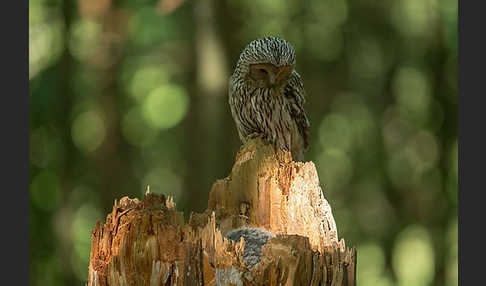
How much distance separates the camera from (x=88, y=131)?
3699 mm

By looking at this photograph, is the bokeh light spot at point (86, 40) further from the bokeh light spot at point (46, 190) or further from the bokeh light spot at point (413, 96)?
the bokeh light spot at point (413, 96)

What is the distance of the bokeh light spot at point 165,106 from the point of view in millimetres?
3678

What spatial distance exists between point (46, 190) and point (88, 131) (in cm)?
45

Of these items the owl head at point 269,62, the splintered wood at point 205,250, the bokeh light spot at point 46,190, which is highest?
the owl head at point 269,62

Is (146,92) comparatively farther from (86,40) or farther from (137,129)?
(86,40)

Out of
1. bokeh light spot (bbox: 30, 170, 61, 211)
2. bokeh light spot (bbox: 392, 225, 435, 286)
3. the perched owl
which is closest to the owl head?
the perched owl

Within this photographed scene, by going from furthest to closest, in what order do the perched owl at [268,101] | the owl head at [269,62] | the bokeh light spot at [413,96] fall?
the bokeh light spot at [413,96]
the perched owl at [268,101]
the owl head at [269,62]

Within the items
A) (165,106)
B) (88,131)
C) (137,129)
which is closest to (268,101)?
(165,106)

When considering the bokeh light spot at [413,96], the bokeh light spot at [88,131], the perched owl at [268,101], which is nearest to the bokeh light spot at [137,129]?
the bokeh light spot at [88,131]

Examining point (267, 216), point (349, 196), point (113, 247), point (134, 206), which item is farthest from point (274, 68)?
point (349, 196)

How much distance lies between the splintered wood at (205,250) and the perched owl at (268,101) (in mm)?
590

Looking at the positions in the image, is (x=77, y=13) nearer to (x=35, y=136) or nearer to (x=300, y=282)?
(x=35, y=136)

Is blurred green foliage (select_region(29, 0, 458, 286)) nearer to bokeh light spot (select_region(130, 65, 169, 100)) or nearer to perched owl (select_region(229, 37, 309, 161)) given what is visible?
bokeh light spot (select_region(130, 65, 169, 100))

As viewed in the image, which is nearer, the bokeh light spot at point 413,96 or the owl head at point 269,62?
the owl head at point 269,62
